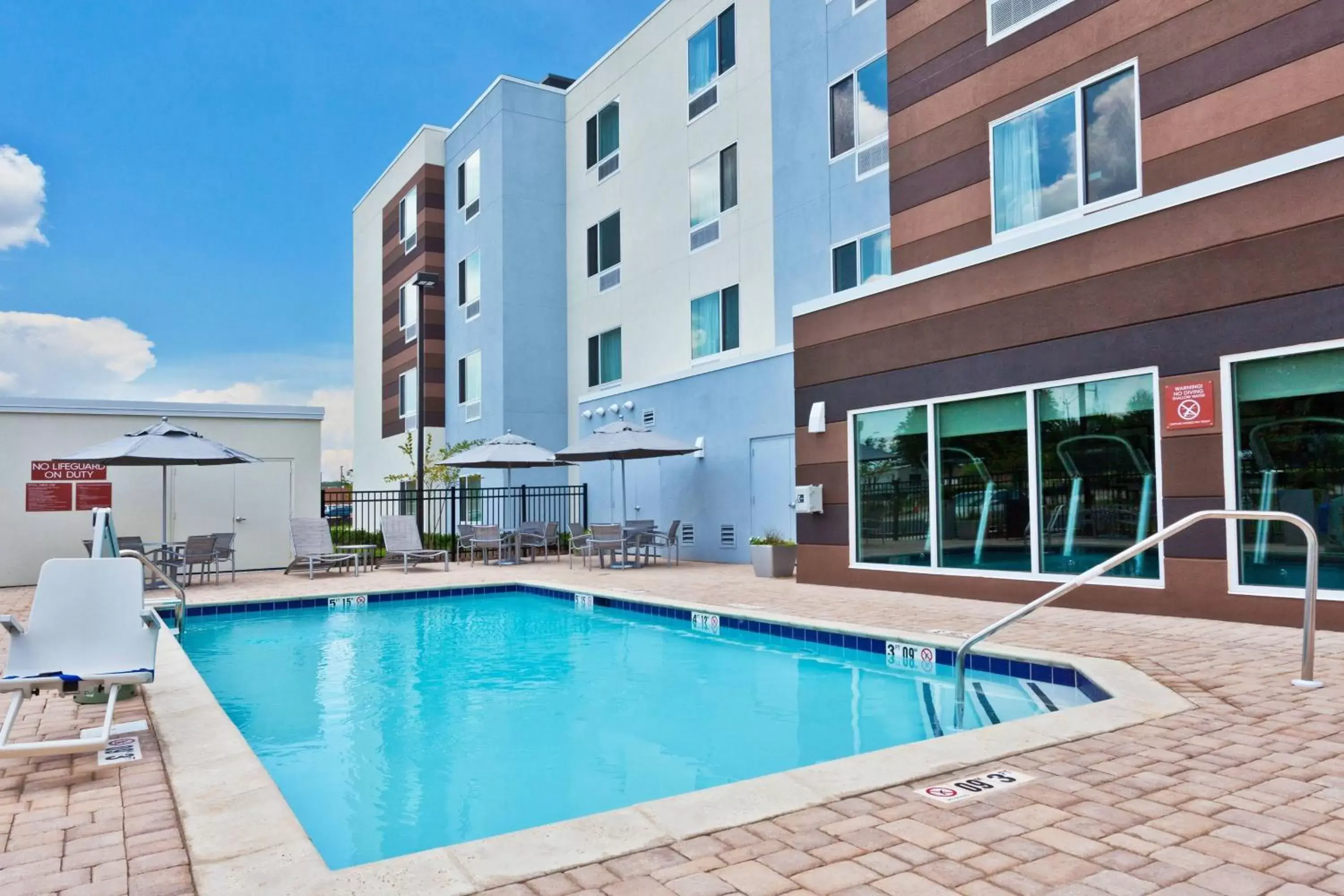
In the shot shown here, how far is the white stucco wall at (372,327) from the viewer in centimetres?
2800

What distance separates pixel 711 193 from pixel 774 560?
26.4ft

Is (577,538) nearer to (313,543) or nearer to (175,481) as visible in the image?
(313,543)

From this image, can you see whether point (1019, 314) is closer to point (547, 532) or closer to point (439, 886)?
point (439, 886)

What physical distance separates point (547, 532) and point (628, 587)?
526 centimetres

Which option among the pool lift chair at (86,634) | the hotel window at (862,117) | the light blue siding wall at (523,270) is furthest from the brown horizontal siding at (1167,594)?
the light blue siding wall at (523,270)

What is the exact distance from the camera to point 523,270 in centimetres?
2178

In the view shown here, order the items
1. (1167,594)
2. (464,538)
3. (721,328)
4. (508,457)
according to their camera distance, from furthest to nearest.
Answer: (721,328) → (464,538) → (508,457) → (1167,594)

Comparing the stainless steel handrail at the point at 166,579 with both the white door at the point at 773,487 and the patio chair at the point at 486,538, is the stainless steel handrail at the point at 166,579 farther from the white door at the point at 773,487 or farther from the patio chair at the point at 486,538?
the white door at the point at 773,487

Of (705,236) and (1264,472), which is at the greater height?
(705,236)

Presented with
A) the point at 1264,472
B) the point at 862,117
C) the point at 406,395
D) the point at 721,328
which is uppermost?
the point at 862,117

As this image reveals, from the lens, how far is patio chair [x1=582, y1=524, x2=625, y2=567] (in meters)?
14.1

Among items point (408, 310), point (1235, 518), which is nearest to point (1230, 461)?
point (1235, 518)

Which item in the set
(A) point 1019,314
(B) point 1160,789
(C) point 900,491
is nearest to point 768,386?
(C) point 900,491

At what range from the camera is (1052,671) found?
223 inches
